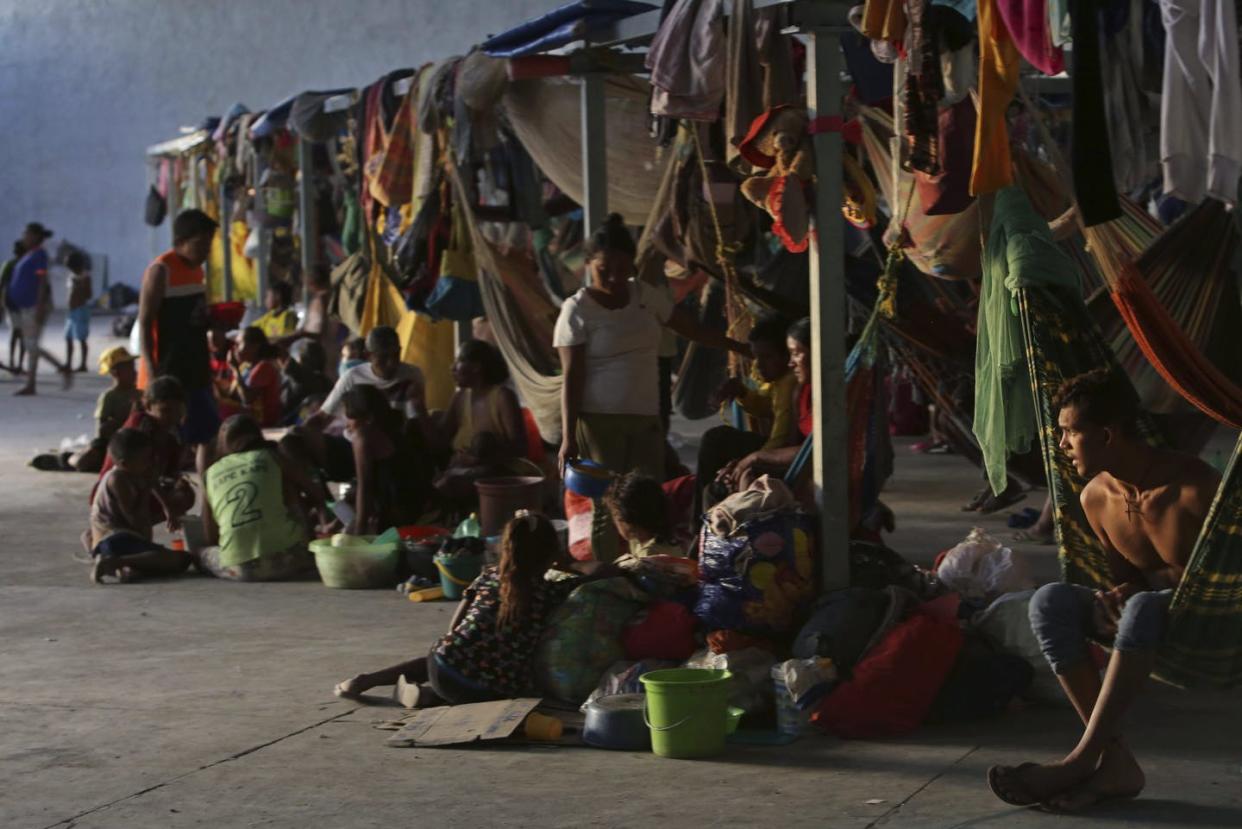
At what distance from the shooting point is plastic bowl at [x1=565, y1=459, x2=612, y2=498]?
543 centimetres

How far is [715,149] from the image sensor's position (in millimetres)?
6504

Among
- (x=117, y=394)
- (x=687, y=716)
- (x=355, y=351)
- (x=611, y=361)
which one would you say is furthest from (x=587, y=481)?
(x=117, y=394)

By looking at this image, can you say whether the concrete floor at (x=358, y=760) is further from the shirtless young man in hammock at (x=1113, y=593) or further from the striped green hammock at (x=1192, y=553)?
the striped green hammock at (x=1192, y=553)

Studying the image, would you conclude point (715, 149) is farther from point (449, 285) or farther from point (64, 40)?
point (64, 40)

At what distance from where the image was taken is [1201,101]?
360cm

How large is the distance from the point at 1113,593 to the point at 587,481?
2.33 metres

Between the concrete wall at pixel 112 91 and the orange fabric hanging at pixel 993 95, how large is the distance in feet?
61.3

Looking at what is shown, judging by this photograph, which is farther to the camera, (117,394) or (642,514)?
(117,394)

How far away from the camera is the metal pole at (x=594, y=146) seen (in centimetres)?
680

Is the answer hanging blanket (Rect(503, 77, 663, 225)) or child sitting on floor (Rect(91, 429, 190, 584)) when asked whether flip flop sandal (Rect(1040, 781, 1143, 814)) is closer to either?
child sitting on floor (Rect(91, 429, 190, 584))

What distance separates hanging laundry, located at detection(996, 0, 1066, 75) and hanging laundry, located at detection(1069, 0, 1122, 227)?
205 mm

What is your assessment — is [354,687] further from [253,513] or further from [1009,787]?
[253,513]

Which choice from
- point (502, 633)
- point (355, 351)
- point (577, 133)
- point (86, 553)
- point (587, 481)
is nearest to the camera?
point (502, 633)

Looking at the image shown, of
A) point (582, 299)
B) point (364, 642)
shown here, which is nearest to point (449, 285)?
point (582, 299)
